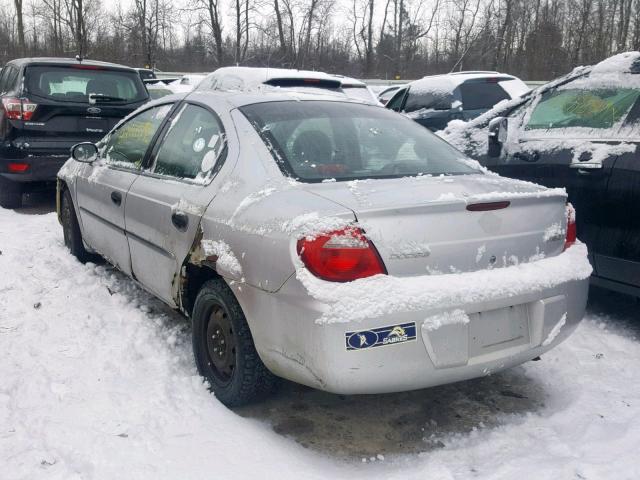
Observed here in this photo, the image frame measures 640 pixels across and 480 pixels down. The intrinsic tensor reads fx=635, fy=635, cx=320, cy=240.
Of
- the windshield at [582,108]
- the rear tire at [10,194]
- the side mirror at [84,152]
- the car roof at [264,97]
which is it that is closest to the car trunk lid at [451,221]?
the car roof at [264,97]

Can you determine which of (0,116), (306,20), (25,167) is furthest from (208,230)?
(306,20)

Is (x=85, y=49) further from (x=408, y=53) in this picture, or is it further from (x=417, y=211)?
(x=417, y=211)

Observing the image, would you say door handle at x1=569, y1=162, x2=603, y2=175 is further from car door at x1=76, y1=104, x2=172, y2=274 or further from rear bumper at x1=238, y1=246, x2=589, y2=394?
car door at x1=76, y1=104, x2=172, y2=274

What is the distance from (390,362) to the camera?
2.44 m

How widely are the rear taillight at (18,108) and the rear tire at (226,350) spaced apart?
16.2 feet

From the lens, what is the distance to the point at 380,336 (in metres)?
2.41

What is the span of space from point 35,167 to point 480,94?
6.45 meters

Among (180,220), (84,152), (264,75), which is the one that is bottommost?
(180,220)

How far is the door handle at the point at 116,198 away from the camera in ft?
13.4

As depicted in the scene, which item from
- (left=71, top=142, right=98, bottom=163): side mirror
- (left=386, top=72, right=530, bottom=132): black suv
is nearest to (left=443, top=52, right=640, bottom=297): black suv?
(left=71, top=142, right=98, bottom=163): side mirror

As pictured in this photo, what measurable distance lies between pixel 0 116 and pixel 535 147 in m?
5.92

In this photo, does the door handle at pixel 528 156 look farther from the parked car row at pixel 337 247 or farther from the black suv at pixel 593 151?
the parked car row at pixel 337 247

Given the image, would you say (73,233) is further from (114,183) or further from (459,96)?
(459,96)

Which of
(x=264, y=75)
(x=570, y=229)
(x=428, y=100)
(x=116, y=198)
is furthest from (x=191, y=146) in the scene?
(x=428, y=100)
